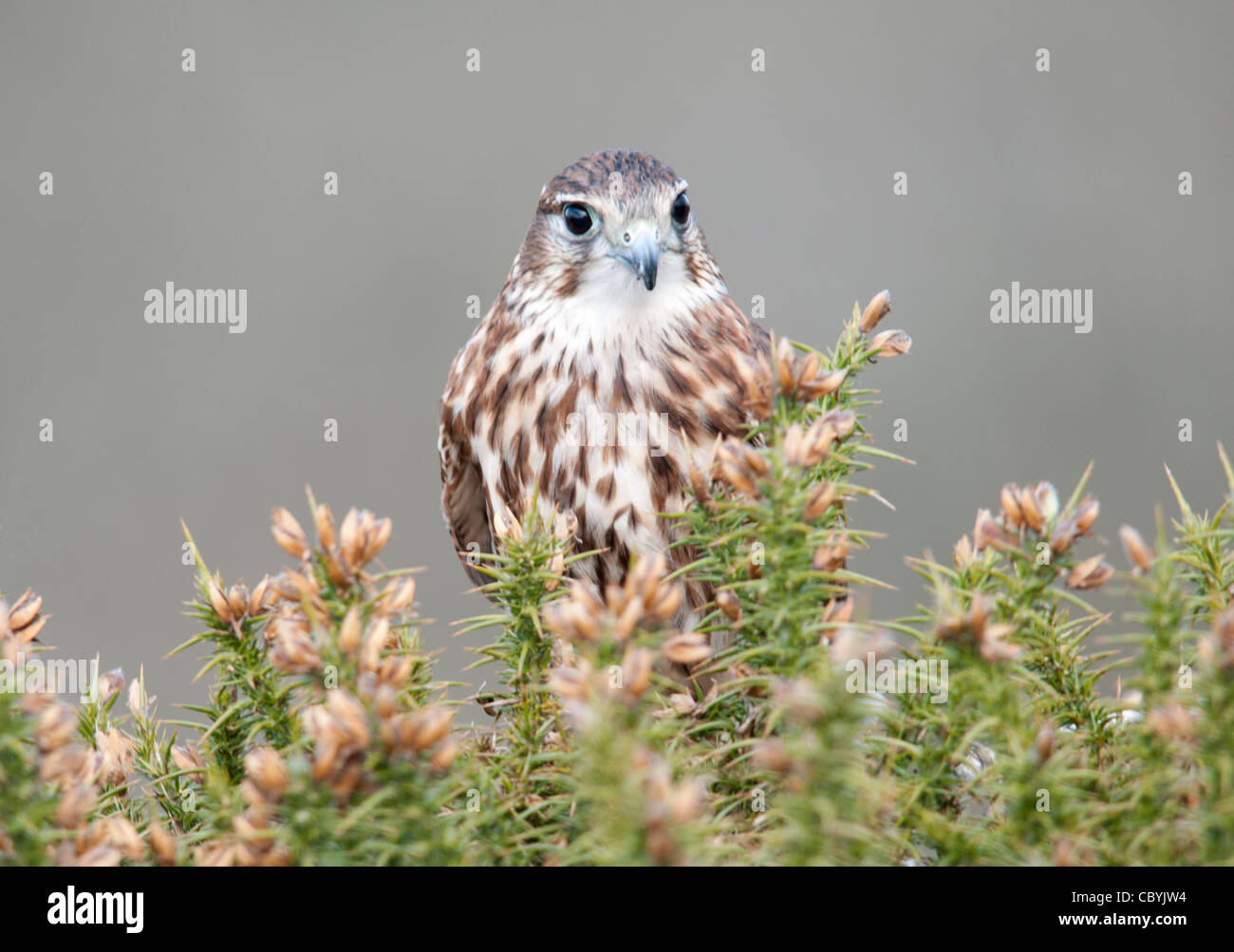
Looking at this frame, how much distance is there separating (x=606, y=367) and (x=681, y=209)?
18.5 inches

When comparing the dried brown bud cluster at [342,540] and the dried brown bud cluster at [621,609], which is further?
the dried brown bud cluster at [342,540]

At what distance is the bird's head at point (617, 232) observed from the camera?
250 cm

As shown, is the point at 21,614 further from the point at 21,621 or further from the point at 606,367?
the point at 606,367

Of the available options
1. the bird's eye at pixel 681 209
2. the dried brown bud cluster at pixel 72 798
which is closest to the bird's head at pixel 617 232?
the bird's eye at pixel 681 209

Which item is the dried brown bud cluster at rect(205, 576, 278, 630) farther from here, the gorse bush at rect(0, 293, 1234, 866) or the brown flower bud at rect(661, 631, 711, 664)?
the brown flower bud at rect(661, 631, 711, 664)

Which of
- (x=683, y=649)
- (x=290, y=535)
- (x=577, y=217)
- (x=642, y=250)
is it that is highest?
(x=577, y=217)

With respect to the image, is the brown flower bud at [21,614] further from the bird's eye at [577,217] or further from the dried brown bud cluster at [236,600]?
the bird's eye at [577,217]

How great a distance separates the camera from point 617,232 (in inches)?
98.6

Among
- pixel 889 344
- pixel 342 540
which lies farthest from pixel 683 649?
pixel 889 344

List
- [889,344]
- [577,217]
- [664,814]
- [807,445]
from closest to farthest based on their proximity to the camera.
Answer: [664,814]
[807,445]
[889,344]
[577,217]

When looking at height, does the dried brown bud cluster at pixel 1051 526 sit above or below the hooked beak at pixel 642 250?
below

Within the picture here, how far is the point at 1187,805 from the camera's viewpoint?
3.06 feet

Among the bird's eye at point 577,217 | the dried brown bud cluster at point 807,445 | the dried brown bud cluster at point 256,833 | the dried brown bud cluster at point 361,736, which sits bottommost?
the dried brown bud cluster at point 256,833
